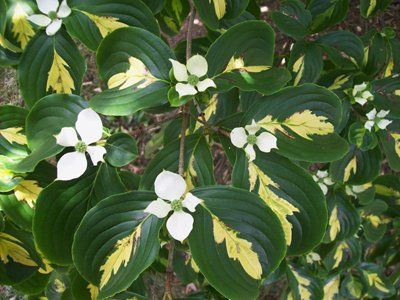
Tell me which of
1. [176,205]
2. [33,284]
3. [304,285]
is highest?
[176,205]

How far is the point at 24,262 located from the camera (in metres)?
1.06

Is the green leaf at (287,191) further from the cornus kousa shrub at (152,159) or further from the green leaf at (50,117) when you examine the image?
the green leaf at (50,117)

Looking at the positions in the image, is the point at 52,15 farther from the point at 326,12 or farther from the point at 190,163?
the point at 326,12

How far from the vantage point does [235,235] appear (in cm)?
81

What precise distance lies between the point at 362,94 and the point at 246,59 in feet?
1.65

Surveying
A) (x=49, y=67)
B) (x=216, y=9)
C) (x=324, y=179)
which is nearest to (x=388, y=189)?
(x=324, y=179)

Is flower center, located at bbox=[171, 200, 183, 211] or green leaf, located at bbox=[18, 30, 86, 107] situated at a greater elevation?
green leaf, located at bbox=[18, 30, 86, 107]

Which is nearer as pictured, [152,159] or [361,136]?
[152,159]

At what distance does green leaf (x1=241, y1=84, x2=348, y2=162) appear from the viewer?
2.96 ft

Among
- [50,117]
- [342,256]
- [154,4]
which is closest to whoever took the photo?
[50,117]

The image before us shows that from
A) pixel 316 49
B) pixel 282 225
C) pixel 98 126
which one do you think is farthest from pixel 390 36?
pixel 98 126

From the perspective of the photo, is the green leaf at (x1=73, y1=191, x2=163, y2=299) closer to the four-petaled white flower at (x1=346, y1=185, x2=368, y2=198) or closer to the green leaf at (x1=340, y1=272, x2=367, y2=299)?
the four-petaled white flower at (x1=346, y1=185, x2=368, y2=198)

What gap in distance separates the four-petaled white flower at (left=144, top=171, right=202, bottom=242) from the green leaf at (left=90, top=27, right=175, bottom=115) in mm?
153

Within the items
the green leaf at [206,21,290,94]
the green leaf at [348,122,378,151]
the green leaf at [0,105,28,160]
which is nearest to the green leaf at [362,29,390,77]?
the green leaf at [348,122,378,151]
